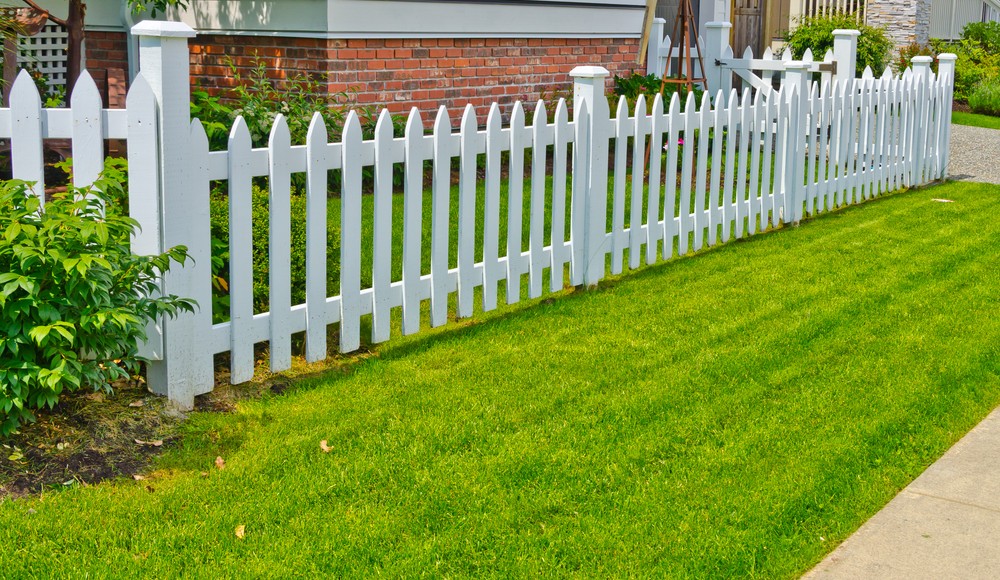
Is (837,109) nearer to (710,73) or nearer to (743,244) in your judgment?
(743,244)

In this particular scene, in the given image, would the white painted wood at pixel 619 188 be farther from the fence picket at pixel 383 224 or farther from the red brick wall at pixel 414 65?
the red brick wall at pixel 414 65

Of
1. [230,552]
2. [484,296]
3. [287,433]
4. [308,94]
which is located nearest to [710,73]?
[308,94]

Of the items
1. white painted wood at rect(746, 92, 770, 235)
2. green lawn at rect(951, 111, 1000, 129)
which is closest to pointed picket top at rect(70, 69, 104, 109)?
white painted wood at rect(746, 92, 770, 235)

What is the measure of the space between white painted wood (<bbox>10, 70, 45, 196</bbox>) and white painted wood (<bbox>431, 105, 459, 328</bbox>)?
173cm

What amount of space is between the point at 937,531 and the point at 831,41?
47.8 ft

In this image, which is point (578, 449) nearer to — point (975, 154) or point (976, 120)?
point (975, 154)

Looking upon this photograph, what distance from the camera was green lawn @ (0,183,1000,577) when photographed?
11.1ft

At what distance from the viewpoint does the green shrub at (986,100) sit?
696 inches

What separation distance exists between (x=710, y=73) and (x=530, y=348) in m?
8.40

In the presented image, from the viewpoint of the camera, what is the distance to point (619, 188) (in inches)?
262

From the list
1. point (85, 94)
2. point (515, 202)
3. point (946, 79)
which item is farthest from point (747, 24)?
point (85, 94)

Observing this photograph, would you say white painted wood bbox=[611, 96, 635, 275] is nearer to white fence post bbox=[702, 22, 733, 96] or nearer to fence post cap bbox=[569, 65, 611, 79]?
fence post cap bbox=[569, 65, 611, 79]

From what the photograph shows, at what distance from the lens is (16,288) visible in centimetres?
365

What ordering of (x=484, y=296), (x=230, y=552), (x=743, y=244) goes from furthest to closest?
(x=743, y=244) → (x=484, y=296) → (x=230, y=552)
